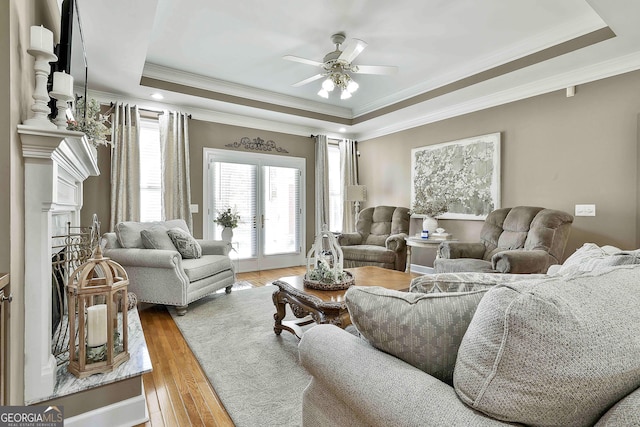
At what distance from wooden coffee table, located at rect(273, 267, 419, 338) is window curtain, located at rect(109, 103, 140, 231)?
2.73m

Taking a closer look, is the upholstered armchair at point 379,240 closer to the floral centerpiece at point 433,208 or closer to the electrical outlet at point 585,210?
the floral centerpiece at point 433,208

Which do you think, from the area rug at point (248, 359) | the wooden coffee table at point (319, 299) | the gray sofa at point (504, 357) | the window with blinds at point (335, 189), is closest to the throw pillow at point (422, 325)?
the gray sofa at point (504, 357)

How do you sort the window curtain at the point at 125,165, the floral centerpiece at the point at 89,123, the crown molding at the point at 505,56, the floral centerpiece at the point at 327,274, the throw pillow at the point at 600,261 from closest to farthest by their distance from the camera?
1. the throw pillow at the point at 600,261
2. the floral centerpiece at the point at 327,274
3. the floral centerpiece at the point at 89,123
4. the crown molding at the point at 505,56
5. the window curtain at the point at 125,165

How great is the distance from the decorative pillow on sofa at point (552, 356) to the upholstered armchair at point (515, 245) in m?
2.44

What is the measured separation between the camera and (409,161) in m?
5.34

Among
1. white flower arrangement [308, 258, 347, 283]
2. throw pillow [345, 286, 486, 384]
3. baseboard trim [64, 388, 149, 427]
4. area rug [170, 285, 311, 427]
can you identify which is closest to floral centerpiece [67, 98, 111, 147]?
area rug [170, 285, 311, 427]

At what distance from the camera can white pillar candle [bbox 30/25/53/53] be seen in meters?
1.34

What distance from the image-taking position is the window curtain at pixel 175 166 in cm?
445

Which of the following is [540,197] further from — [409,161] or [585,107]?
[409,161]

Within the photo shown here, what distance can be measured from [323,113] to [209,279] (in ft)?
10.9

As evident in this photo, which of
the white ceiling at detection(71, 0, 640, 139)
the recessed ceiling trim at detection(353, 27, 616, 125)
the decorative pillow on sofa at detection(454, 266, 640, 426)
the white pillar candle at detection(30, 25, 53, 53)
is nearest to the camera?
the decorative pillow on sofa at detection(454, 266, 640, 426)

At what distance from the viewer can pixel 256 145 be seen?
211 inches

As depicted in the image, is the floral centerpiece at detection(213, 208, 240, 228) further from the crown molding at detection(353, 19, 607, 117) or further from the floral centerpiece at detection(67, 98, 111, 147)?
the crown molding at detection(353, 19, 607, 117)

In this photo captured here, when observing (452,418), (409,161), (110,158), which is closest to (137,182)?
(110,158)
